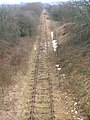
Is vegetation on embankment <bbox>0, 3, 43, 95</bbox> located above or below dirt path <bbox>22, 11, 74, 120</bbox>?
below

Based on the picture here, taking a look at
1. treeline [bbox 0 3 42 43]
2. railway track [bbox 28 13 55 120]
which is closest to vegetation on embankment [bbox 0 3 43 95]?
treeline [bbox 0 3 42 43]

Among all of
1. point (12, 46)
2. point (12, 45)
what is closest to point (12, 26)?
point (12, 45)

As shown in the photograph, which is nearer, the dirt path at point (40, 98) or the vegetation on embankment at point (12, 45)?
the dirt path at point (40, 98)

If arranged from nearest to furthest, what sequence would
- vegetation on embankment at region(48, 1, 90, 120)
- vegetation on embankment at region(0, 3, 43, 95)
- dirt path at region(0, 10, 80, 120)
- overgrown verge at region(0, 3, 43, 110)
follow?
dirt path at region(0, 10, 80, 120), vegetation on embankment at region(48, 1, 90, 120), overgrown verge at region(0, 3, 43, 110), vegetation on embankment at region(0, 3, 43, 95)

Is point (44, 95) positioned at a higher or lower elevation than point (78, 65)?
higher

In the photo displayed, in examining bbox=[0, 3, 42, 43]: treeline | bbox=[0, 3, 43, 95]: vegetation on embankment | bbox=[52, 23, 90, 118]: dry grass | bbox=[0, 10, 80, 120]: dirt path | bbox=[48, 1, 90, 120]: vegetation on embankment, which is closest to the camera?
bbox=[0, 10, 80, 120]: dirt path

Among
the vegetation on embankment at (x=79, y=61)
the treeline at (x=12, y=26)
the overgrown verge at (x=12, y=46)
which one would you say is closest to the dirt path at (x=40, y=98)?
the vegetation on embankment at (x=79, y=61)

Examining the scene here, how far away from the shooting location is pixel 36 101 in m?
21.5

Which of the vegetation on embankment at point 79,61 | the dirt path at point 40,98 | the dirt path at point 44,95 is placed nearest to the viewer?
the dirt path at point 40,98

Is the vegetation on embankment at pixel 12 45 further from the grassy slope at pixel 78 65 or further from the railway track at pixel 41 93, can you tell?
the grassy slope at pixel 78 65

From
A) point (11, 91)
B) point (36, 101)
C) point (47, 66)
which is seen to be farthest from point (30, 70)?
point (36, 101)

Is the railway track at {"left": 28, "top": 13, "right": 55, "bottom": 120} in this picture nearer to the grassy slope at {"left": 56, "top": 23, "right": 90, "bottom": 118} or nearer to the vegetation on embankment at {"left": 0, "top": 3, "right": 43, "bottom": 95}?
the grassy slope at {"left": 56, "top": 23, "right": 90, "bottom": 118}

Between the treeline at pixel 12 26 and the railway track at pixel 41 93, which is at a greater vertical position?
the railway track at pixel 41 93

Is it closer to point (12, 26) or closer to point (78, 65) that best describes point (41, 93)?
point (78, 65)
